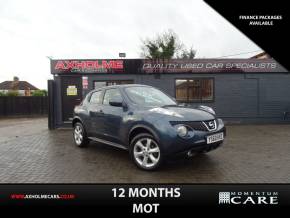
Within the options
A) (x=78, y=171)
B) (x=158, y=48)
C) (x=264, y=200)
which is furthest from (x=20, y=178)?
(x=158, y=48)

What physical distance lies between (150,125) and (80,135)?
2.95 m

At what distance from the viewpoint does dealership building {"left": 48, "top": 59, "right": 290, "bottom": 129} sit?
11156 mm

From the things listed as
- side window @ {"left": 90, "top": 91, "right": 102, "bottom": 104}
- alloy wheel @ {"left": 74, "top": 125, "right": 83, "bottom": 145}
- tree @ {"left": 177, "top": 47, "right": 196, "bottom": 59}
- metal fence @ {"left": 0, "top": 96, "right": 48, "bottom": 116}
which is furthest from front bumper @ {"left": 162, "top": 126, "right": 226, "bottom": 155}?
tree @ {"left": 177, "top": 47, "right": 196, "bottom": 59}

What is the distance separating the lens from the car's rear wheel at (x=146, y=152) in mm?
4316

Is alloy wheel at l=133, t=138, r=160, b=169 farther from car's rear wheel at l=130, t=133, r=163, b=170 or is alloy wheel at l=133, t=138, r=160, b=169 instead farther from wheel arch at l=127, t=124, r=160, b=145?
wheel arch at l=127, t=124, r=160, b=145

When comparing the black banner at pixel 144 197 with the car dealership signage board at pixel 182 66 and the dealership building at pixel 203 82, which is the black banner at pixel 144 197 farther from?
the car dealership signage board at pixel 182 66

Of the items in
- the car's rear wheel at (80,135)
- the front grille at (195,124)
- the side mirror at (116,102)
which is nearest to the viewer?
the front grille at (195,124)

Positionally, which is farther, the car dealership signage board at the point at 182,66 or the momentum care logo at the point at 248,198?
the car dealership signage board at the point at 182,66

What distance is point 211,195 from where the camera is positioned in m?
3.14

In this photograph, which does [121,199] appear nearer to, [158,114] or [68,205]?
[68,205]

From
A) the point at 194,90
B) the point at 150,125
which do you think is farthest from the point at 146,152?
the point at 194,90

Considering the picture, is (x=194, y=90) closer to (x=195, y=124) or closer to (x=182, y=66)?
(x=182, y=66)

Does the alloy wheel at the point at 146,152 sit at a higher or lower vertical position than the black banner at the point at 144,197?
higher

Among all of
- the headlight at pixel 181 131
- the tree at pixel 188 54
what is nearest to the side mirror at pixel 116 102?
the headlight at pixel 181 131
